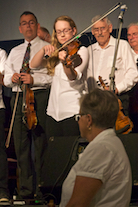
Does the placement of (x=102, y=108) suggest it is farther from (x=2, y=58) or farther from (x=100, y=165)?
(x=2, y=58)

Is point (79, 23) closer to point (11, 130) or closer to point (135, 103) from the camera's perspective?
point (135, 103)

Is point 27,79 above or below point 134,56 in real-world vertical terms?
below

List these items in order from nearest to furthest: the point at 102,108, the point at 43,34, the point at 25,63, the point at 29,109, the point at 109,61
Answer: the point at 102,108
the point at 29,109
the point at 109,61
the point at 25,63
the point at 43,34

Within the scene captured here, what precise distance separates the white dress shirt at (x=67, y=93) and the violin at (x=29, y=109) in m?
0.18

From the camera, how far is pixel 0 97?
102 inches

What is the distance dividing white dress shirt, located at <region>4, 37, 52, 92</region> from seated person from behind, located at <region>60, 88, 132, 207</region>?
55.5 inches

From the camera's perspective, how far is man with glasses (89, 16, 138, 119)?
7.63 feet

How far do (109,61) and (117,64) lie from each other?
0.09m

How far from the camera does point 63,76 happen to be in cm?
242

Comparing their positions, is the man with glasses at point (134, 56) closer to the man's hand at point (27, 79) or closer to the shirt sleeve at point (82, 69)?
the shirt sleeve at point (82, 69)

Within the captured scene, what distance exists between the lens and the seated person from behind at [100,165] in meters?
0.94

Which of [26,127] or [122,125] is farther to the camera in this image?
[26,127]

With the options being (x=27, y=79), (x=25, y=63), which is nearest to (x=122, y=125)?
(x=27, y=79)

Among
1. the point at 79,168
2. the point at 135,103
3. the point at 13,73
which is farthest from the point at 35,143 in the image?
the point at 79,168
